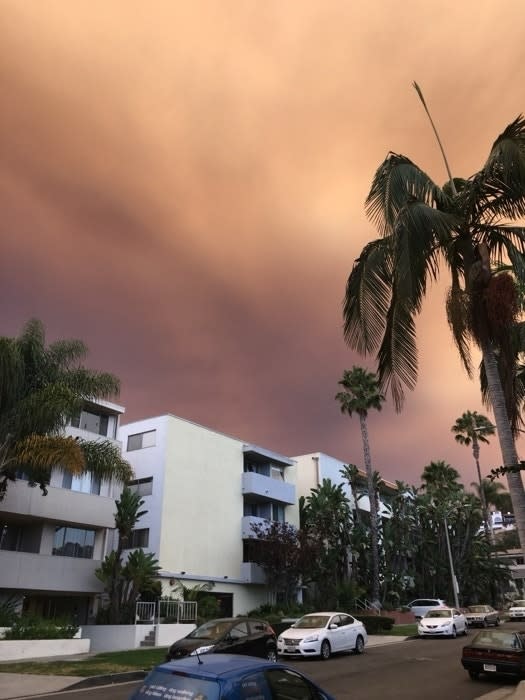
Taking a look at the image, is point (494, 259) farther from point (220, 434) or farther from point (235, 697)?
point (220, 434)

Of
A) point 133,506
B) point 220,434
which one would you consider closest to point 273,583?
point 220,434

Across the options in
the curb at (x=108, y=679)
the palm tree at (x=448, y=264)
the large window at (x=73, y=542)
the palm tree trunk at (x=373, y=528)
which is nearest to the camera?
the palm tree at (x=448, y=264)

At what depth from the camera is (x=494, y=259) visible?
10.7 meters

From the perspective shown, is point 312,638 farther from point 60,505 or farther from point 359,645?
point 60,505

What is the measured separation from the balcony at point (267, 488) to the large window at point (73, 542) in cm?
1176

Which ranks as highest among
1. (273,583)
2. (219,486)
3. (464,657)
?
(219,486)

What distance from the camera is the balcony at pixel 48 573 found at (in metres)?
24.9

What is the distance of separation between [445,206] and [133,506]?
23.2m

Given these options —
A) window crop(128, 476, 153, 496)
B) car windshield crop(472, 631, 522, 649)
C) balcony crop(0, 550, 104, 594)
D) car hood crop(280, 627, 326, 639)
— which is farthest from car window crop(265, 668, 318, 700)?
window crop(128, 476, 153, 496)

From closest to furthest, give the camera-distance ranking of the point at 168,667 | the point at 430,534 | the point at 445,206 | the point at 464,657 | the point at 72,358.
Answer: the point at 168,667 < the point at 445,206 < the point at 464,657 < the point at 72,358 < the point at 430,534

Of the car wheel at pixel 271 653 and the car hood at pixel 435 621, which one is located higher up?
the car hood at pixel 435 621

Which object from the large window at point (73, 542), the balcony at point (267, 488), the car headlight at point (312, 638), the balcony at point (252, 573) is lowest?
the car headlight at point (312, 638)

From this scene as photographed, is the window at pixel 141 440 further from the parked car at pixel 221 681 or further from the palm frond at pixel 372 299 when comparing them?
the parked car at pixel 221 681

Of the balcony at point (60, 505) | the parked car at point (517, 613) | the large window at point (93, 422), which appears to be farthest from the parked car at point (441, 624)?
the large window at point (93, 422)
